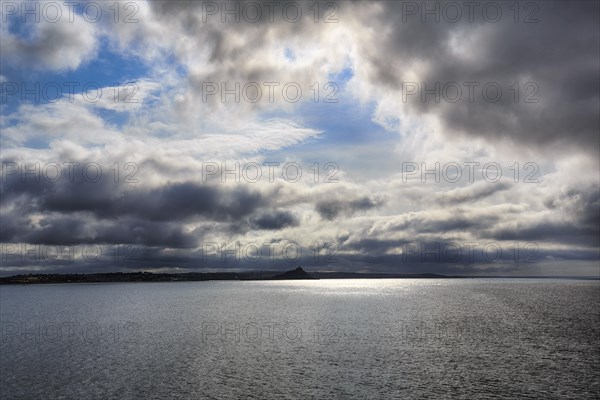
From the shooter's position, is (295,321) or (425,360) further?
(295,321)

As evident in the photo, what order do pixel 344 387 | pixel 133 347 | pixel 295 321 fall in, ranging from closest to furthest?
pixel 344 387 < pixel 133 347 < pixel 295 321

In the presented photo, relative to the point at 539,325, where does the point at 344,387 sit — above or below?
above

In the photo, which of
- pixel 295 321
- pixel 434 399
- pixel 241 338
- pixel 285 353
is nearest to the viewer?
pixel 434 399

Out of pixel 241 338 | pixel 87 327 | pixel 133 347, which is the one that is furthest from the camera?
pixel 87 327

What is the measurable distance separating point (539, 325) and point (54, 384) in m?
121

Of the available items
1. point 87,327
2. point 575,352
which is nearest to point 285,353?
point 575,352

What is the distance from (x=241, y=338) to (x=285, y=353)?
21.3m

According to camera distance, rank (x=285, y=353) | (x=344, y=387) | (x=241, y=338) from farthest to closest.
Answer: (x=241, y=338)
(x=285, y=353)
(x=344, y=387)

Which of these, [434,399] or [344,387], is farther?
[344,387]

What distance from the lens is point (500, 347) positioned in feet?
288

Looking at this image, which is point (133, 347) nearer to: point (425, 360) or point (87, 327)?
point (87, 327)

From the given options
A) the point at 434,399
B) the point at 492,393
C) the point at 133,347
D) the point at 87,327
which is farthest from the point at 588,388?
the point at 87,327

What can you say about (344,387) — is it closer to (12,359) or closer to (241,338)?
(241,338)

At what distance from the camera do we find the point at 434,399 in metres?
51.2
